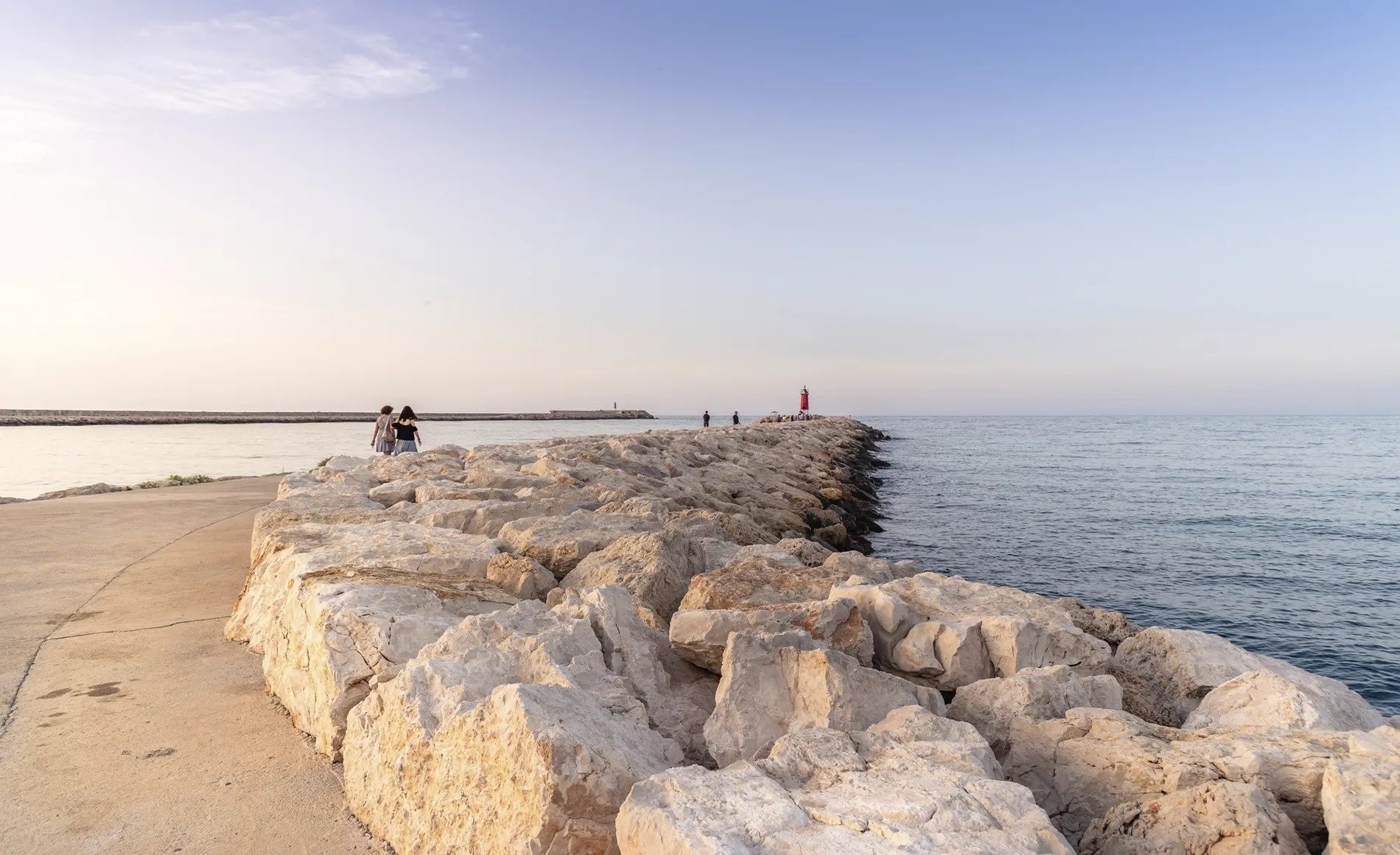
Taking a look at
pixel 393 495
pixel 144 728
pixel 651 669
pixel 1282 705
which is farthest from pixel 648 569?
pixel 393 495

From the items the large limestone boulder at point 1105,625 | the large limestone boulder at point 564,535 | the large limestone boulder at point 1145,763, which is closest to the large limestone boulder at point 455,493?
the large limestone boulder at point 564,535

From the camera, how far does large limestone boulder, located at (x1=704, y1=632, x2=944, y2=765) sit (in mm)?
2883

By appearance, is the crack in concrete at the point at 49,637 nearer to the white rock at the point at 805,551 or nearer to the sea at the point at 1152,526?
the sea at the point at 1152,526

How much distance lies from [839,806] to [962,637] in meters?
1.66

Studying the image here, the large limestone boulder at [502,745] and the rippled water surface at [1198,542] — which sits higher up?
the large limestone boulder at [502,745]

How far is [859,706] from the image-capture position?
299 centimetres

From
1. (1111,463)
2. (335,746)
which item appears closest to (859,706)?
(335,746)

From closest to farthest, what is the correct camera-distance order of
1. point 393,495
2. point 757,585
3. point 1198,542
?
point 757,585 < point 393,495 < point 1198,542

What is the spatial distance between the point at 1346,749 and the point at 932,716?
1330 mm

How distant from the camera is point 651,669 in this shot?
3.36 metres

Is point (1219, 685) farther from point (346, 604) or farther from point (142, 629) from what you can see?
point (142, 629)

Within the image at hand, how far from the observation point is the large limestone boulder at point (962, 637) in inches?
144

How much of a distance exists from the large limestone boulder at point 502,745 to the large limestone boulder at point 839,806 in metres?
0.19

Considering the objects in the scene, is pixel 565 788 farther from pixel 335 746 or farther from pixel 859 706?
→ pixel 335 746
